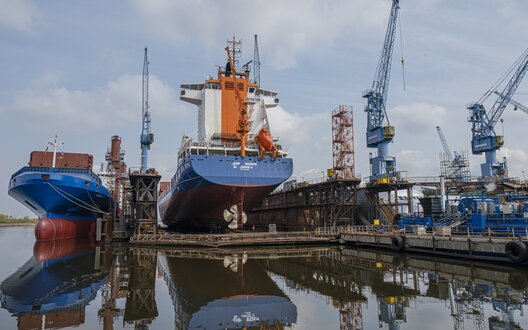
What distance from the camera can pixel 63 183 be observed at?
33938mm

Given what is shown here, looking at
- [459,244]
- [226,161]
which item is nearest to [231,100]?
[226,161]

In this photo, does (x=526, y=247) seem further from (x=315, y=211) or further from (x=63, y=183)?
(x=63, y=183)

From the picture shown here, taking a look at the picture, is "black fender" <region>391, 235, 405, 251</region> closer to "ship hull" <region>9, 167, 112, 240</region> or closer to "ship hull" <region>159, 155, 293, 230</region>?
"ship hull" <region>159, 155, 293, 230</region>

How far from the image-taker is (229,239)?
28094 millimetres

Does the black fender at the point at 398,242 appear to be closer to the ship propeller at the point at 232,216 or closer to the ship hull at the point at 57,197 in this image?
the ship propeller at the point at 232,216

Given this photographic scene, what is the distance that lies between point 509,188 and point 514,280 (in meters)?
32.4

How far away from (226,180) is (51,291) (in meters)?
16.7

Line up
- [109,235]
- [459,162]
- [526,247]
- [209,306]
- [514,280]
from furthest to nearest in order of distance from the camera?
[459,162] → [109,235] → [526,247] → [514,280] → [209,306]

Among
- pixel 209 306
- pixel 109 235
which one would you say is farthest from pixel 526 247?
pixel 109 235

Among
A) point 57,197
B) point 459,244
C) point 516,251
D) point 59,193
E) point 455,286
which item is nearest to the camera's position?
point 455,286

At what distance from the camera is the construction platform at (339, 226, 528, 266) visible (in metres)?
18.0

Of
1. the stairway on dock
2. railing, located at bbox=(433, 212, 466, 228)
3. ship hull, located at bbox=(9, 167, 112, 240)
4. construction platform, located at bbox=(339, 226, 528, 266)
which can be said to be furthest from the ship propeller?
the stairway on dock

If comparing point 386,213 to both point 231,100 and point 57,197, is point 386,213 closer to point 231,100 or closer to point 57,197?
point 231,100

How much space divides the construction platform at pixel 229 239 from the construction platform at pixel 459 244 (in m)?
3.20
